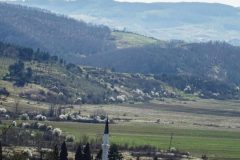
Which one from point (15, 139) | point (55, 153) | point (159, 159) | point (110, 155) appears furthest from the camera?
point (15, 139)

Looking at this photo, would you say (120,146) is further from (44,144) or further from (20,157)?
(20,157)

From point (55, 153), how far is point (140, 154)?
47467mm

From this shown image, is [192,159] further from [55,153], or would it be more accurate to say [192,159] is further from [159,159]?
[55,153]

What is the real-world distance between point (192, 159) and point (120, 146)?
792 inches

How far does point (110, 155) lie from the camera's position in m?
155

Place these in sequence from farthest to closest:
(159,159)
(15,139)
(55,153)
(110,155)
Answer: (15,139)
(159,159)
(110,155)
(55,153)

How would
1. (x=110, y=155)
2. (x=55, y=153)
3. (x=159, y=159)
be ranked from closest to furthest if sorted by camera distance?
(x=55, y=153) < (x=110, y=155) < (x=159, y=159)

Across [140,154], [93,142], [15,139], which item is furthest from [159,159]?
[15,139]

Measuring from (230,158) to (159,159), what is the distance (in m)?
24.1

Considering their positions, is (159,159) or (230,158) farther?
(230,158)

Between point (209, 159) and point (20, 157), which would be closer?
point (20, 157)

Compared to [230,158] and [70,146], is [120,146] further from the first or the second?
[230,158]

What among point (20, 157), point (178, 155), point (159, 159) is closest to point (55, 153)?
point (20, 157)

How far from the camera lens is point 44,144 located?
19312cm
